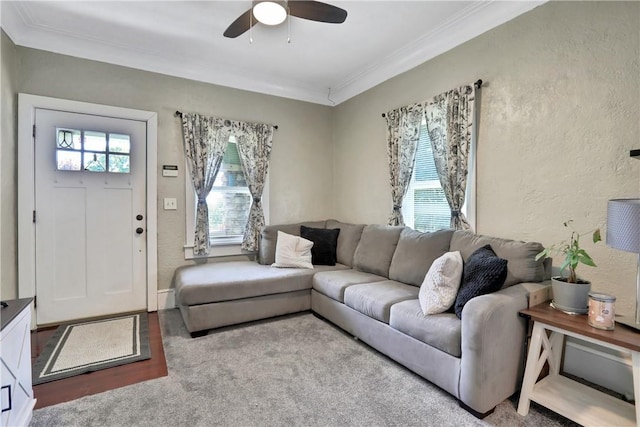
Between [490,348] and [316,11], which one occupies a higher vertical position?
[316,11]

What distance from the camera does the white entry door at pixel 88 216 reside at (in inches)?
115

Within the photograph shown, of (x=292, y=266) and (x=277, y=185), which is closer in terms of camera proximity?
(x=292, y=266)

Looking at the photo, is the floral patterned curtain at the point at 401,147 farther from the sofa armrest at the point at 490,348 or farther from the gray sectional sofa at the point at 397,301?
the sofa armrest at the point at 490,348

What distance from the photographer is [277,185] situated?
4.12m

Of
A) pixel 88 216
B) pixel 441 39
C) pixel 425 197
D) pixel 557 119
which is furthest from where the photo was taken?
pixel 425 197

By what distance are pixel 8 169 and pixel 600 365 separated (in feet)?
15.3

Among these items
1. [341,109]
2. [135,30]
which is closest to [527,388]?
[341,109]

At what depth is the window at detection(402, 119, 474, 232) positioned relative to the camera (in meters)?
3.12

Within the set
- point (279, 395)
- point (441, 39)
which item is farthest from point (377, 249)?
point (441, 39)

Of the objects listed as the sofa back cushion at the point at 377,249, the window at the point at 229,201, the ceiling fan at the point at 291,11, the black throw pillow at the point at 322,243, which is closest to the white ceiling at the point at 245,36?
the ceiling fan at the point at 291,11

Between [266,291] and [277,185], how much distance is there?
1591mm

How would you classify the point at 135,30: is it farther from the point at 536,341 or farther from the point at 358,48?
the point at 536,341

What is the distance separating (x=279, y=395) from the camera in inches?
74.4

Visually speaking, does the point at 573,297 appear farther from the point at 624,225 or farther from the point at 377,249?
the point at 377,249
